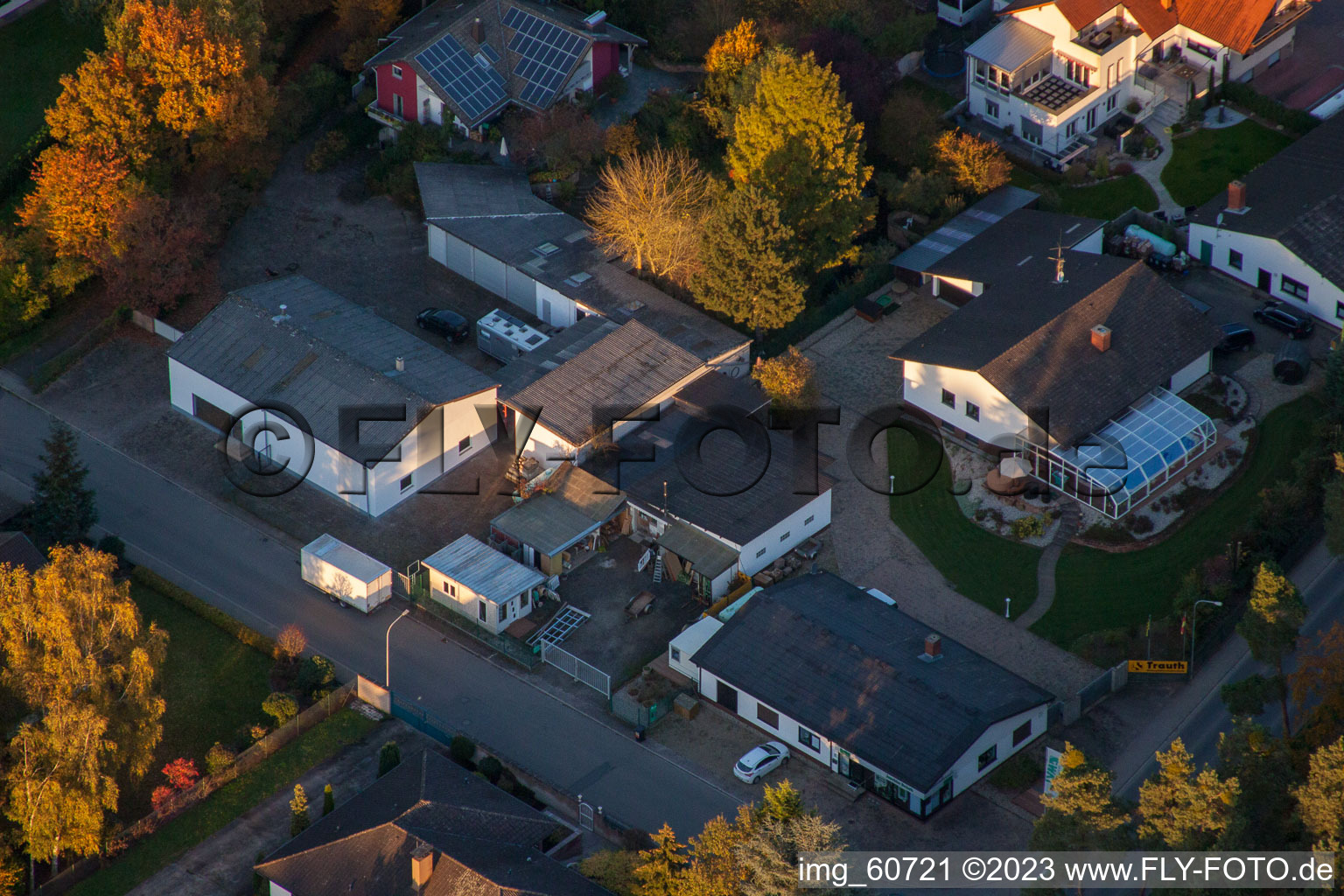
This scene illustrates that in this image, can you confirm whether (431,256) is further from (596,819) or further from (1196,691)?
(1196,691)

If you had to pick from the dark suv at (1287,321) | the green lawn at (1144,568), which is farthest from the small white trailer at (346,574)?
the dark suv at (1287,321)

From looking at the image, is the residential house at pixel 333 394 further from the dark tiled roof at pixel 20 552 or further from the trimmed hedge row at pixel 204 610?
the dark tiled roof at pixel 20 552

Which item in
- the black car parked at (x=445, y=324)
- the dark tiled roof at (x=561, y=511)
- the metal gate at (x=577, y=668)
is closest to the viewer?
the metal gate at (x=577, y=668)

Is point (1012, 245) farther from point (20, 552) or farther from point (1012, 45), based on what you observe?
point (20, 552)

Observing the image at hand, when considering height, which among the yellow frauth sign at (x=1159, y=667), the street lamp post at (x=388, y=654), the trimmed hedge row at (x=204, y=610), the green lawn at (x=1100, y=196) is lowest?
the trimmed hedge row at (x=204, y=610)

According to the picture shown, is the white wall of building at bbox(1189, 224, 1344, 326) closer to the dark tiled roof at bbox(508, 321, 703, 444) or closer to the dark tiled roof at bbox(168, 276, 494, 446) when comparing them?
the dark tiled roof at bbox(508, 321, 703, 444)

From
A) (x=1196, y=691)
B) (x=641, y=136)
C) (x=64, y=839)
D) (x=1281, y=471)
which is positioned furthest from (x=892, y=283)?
(x=64, y=839)

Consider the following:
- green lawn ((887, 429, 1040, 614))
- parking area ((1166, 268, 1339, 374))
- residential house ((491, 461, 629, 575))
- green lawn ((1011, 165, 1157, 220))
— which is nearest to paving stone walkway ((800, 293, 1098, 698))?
green lawn ((887, 429, 1040, 614))
